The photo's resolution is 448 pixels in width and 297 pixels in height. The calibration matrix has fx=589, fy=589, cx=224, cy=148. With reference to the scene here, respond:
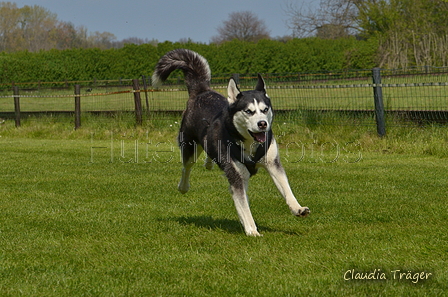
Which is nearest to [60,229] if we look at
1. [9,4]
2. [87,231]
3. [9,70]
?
[87,231]

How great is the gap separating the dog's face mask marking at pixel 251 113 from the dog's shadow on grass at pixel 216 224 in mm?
944

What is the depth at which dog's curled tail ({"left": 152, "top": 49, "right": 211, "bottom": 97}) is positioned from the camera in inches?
282

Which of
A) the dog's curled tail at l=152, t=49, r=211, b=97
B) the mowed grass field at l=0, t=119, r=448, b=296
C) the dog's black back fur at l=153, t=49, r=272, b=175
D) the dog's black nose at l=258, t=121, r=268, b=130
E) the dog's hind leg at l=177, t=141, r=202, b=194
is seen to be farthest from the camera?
the dog's curled tail at l=152, t=49, r=211, b=97

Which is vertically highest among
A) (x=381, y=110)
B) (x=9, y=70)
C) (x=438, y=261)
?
(x=9, y=70)

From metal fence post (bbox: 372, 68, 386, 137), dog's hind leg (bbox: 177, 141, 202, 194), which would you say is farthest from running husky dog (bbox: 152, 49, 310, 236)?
metal fence post (bbox: 372, 68, 386, 137)

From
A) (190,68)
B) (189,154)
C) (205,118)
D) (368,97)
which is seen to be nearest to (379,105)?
(368,97)

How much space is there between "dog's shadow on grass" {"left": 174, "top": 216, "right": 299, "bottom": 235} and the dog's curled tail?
159cm

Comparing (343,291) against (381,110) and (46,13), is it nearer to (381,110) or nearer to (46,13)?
(381,110)

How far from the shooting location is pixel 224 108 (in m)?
6.05

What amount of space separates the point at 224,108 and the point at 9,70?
37838mm

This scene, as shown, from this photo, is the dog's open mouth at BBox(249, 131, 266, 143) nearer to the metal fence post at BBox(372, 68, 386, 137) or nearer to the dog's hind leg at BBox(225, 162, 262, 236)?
the dog's hind leg at BBox(225, 162, 262, 236)

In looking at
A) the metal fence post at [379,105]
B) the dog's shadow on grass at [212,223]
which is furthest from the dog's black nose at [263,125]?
the metal fence post at [379,105]

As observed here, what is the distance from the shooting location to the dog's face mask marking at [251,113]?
5242 millimetres

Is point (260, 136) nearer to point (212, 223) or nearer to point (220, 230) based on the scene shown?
point (220, 230)
